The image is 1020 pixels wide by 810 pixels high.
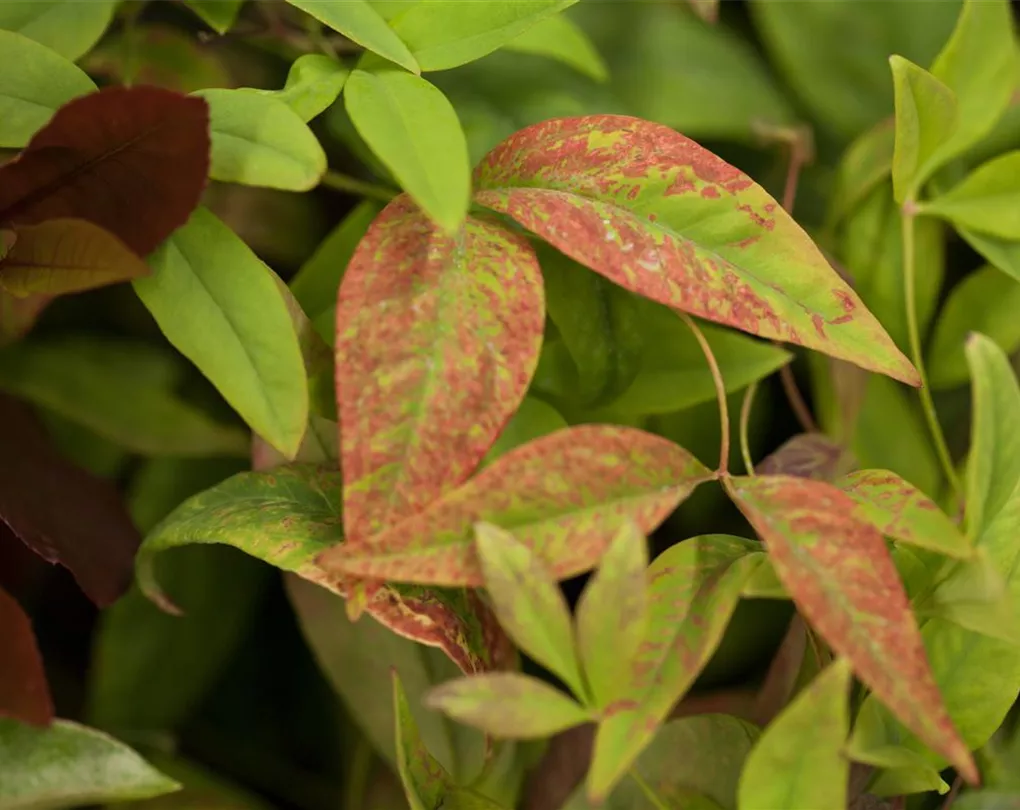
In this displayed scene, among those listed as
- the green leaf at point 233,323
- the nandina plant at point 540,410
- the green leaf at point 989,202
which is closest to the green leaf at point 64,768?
the nandina plant at point 540,410

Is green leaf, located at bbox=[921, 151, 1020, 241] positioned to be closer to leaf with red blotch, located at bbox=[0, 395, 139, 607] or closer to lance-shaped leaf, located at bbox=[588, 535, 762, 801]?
lance-shaped leaf, located at bbox=[588, 535, 762, 801]

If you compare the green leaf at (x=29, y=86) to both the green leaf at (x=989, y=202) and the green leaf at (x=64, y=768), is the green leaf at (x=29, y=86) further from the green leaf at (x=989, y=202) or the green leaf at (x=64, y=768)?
the green leaf at (x=989, y=202)

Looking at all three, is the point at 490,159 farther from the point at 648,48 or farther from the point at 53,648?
the point at 53,648

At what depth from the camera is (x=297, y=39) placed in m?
0.47

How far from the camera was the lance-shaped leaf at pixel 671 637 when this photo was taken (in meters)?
0.27

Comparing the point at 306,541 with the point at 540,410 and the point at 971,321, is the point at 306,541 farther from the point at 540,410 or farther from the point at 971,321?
the point at 971,321

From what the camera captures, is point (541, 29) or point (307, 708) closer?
point (541, 29)

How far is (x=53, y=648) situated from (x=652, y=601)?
420 mm

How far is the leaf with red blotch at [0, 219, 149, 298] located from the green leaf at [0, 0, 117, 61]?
0.08 m

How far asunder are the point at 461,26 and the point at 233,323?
0.40 feet

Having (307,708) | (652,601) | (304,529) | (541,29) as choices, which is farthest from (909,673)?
(307,708)

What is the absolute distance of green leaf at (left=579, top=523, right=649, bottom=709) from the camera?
10.8 inches

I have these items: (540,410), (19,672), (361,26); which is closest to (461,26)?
(361,26)

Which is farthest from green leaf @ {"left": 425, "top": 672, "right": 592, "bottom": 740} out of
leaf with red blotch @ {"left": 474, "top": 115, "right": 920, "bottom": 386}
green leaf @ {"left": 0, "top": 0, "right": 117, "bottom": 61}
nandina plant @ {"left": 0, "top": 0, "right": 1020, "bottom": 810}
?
green leaf @ {"left": 0, "top": 0, "right": 117, "bottom": 61}
